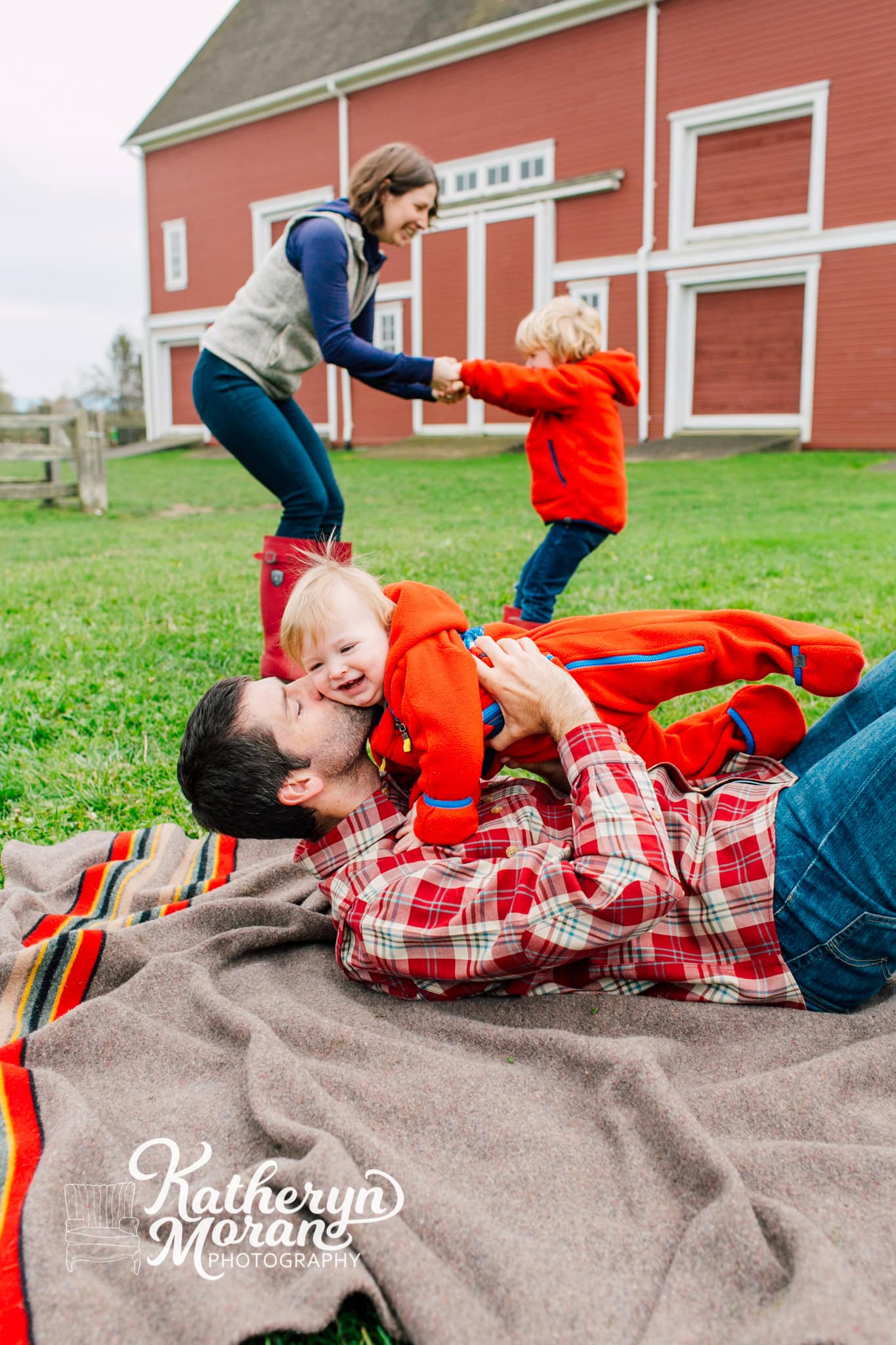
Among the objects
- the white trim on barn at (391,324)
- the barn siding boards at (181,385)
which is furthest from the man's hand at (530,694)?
the barn siding boards at (181,385)

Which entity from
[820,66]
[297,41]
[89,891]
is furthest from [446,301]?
[89,891]

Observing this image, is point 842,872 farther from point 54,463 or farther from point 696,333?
point 696,333

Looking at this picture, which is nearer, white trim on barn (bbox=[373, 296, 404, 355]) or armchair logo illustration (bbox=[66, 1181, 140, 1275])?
armchair logo illustration (bbox=[66, 1181, 140, 1275])

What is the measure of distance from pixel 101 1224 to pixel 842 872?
1.59 metres

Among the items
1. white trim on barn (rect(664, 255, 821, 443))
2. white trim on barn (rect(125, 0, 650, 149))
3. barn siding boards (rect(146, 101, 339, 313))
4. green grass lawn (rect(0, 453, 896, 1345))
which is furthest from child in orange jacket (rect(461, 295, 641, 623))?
barn siding boards (rect(146, 101, 339, 313))

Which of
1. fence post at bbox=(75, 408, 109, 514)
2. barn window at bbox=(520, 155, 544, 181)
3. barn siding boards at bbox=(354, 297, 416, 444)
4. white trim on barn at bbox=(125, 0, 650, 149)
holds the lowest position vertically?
fence post at bbox=(75, 408, 109, 514)

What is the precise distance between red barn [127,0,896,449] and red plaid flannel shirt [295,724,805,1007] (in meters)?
19.4

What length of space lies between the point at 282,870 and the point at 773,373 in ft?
65.9

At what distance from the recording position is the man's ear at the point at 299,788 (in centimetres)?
258

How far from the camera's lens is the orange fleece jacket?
5680 millimetres

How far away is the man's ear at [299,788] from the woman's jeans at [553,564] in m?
3.43

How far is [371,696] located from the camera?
2.72 meters

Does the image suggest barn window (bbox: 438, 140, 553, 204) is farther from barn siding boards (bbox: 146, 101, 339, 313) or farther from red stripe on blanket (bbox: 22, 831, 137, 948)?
red stripe on blanket (bbox: 22, 831, 137, 948)

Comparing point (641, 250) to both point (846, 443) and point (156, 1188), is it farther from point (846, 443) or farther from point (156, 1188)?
point (156, 1188)
